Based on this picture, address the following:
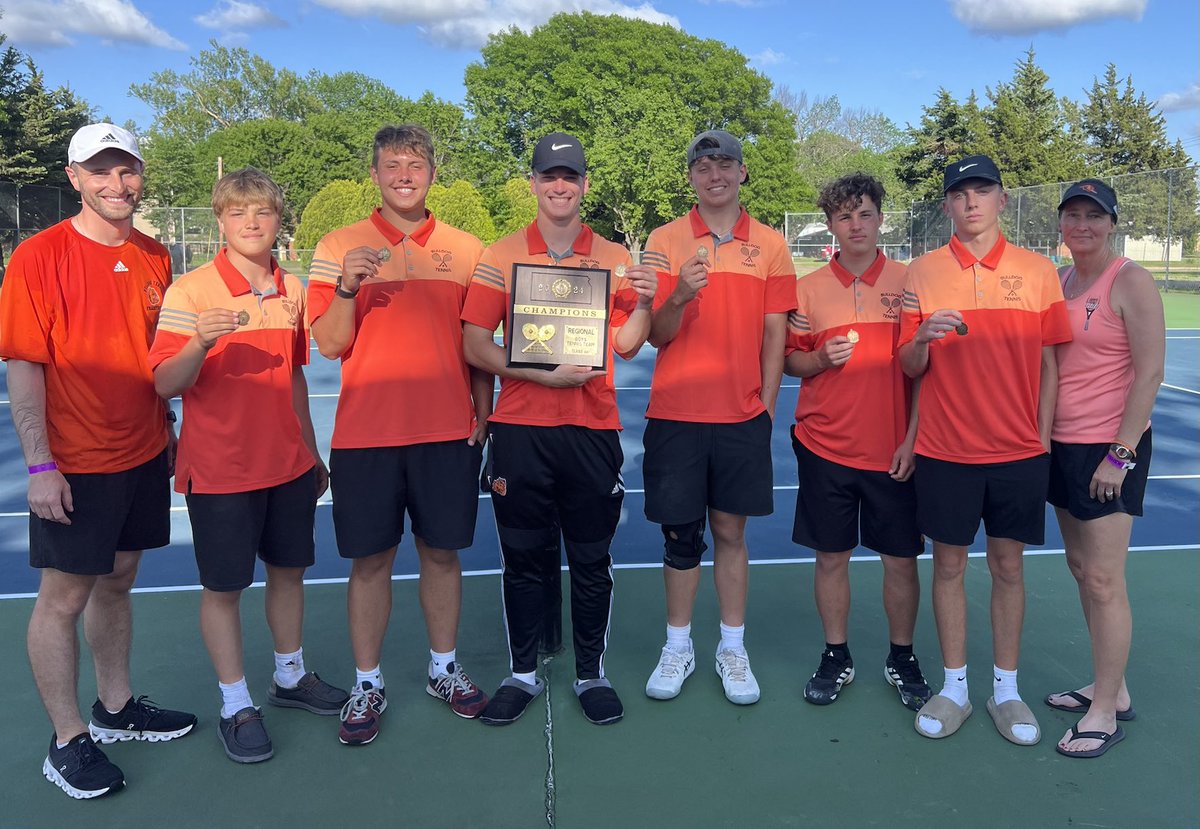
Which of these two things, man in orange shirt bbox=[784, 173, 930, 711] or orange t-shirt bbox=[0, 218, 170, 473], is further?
man in orange shirt bbox=[784, 173, 930, 711]

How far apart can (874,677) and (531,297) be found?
2.13 meters

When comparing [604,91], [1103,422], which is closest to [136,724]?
[1103,422]

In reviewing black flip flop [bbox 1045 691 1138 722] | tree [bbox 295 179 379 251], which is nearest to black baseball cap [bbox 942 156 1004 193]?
black flip flop [bbox 1045 691 1138 722]

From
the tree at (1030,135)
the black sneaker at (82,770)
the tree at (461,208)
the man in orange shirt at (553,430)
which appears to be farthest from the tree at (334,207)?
the black sneaker at (82,770)

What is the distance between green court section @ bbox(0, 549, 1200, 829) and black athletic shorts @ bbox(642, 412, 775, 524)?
0.76 meters

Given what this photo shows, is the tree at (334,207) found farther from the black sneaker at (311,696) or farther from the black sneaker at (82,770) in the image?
the black sneaker at (82,770)

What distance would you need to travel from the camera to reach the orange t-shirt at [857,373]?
3518mm

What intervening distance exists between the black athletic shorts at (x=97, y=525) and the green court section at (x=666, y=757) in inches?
29.3

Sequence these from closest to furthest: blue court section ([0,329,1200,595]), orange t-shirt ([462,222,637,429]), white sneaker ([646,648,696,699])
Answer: orange t-shirt ([462,222,637,429]) < white sneaker ([646,648,696,699]) < blue court section ([0,329,1200,595])

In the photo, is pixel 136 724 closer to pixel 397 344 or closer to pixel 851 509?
pixel 397 344

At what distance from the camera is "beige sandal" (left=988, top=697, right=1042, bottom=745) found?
3.25 metres

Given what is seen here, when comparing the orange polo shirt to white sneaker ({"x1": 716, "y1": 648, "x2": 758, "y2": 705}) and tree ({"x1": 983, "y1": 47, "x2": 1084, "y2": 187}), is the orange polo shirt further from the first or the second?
tree ({"x1": 983, "y1": 47, "x2": 1084, "y2": 187})

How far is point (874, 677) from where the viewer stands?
3.78 m

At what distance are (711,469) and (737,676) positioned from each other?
837 mm
